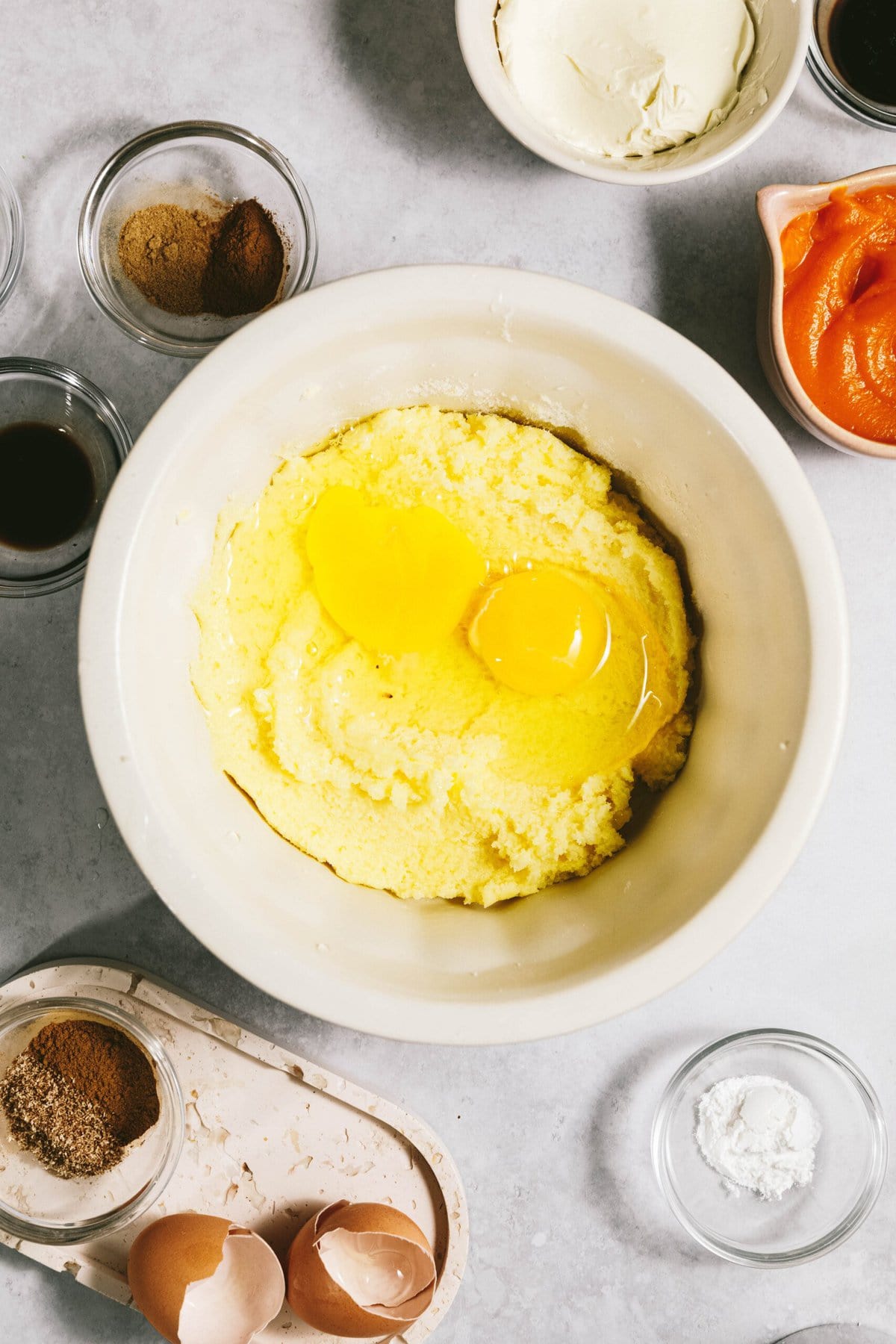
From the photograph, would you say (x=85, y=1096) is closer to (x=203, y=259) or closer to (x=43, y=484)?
(x=43, y=484)

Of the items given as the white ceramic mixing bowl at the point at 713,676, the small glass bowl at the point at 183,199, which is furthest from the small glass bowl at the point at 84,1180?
the small glass bowl at the point at 183,199

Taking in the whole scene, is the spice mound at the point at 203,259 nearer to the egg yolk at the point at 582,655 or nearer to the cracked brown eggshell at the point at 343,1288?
the egg yolk at the point at 582,655

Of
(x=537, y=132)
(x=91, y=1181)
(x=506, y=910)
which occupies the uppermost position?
(x=537, y=132)

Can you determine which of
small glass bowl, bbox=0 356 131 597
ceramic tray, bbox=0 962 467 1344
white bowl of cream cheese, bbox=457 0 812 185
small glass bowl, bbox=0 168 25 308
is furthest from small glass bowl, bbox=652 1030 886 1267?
small glass bowl, bbox=0 168 25 308

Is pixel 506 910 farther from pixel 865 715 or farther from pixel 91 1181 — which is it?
pixel 91 1181

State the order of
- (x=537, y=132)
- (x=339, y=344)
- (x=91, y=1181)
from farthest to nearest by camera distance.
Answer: (x=91, y=1181), (x=537, y=132), (x=339, y=344)

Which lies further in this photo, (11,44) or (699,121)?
(11,44)

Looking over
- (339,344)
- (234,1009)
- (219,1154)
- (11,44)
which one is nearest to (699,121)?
(339,344)
